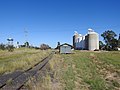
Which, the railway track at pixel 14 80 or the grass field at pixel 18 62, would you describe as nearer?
the railway track at pixel 14 80

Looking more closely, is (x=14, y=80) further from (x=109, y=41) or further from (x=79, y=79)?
(x=109, y=41)

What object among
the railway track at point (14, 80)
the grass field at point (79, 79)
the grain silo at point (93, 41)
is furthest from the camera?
the grain silo at point (93, 41)

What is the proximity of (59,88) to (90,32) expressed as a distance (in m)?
133

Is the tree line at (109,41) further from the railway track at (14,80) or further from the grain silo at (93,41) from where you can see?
the railway track at (14,80)

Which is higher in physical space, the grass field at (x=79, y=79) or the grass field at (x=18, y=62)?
the grass field at (x=18, y=62)

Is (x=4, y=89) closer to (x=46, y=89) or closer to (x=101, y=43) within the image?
(x=46, y=89)

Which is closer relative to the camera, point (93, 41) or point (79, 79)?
point (79, 79)

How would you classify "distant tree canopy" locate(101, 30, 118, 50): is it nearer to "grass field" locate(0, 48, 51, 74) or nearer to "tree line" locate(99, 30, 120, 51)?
"tree line" locate(99, 30, 120, 51)

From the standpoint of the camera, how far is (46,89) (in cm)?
1213

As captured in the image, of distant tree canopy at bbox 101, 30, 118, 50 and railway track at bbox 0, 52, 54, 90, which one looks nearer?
railway track at bbox 0, 52, 54, 90

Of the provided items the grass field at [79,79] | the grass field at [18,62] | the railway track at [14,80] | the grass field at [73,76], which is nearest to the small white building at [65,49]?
the grass field at [18,62]

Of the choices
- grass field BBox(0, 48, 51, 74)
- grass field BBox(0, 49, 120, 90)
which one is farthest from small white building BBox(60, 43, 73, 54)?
grass field BBox(0, 49, 120, 90)

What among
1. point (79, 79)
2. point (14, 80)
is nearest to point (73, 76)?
point (79, 79)

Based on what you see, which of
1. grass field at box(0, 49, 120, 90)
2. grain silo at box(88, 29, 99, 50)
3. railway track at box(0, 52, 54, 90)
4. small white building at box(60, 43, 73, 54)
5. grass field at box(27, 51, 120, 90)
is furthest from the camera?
grain silo at box(88, 29, 99, 50)
